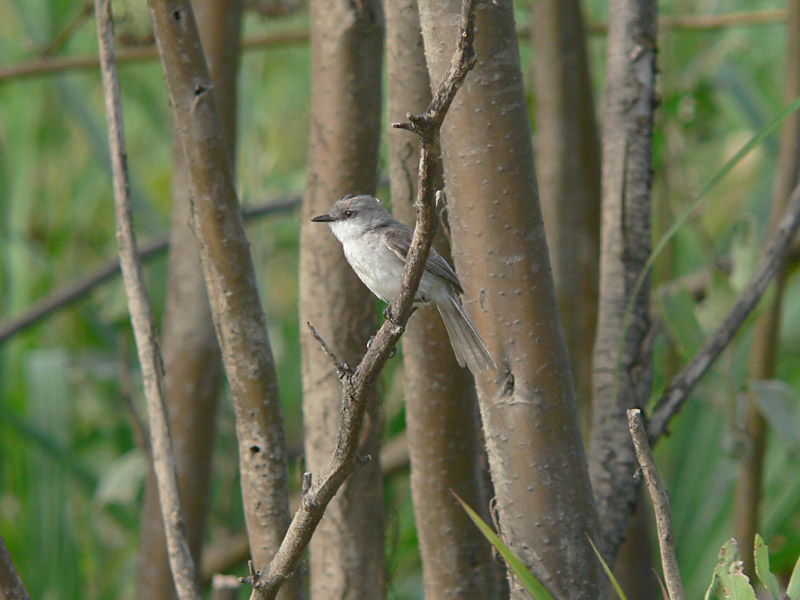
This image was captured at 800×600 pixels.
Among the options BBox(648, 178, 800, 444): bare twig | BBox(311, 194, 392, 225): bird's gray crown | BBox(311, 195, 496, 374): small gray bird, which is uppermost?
BBox(311, 194, 392, 225): bird's gray crown

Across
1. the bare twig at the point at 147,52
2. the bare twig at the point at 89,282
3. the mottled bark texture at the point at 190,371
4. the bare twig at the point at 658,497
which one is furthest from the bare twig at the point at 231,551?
the bare twig at the point at 658,497

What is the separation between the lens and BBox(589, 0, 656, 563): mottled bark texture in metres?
1.79

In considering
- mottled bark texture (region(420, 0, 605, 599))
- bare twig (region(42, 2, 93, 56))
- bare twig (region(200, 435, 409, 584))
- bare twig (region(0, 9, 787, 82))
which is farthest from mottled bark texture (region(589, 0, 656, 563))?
bare twig (region(42, 2, 93, 56))

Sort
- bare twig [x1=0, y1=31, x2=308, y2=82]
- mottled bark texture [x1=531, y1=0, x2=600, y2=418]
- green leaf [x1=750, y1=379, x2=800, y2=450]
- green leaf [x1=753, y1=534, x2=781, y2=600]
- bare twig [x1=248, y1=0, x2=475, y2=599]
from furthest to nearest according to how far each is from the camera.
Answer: bare twig [x1=0, y1=31, x2=308, y2=82]
mottled bark texture [x1=531, y1=0, x2=600, y2=418]
green leaf [x1=750, y1=379, x2=800, y2=450]
green leaf [x1=753, y1=534, x2=781, y2=600]
bare twig [x1=248, y1=0, x2=475, y2=599]

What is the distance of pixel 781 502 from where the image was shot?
9.43 ft

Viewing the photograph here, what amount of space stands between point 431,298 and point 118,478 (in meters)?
1.92

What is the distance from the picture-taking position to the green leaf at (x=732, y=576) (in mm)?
1047

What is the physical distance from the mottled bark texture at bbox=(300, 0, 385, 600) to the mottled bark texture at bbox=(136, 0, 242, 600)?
70cm

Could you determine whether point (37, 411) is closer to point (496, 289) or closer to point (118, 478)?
point (118, 478)

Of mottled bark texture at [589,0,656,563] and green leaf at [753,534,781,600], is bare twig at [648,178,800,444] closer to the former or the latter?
mottled bark texture at [589,0,656,563]

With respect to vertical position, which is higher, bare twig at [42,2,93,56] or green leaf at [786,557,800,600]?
bare twig at [42,2,93,56]

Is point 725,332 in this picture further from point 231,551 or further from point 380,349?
point 231,551

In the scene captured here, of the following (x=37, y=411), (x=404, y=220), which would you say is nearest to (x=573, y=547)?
(x=404, y=220)

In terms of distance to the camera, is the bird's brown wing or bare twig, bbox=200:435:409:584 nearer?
the bird's brown wing
